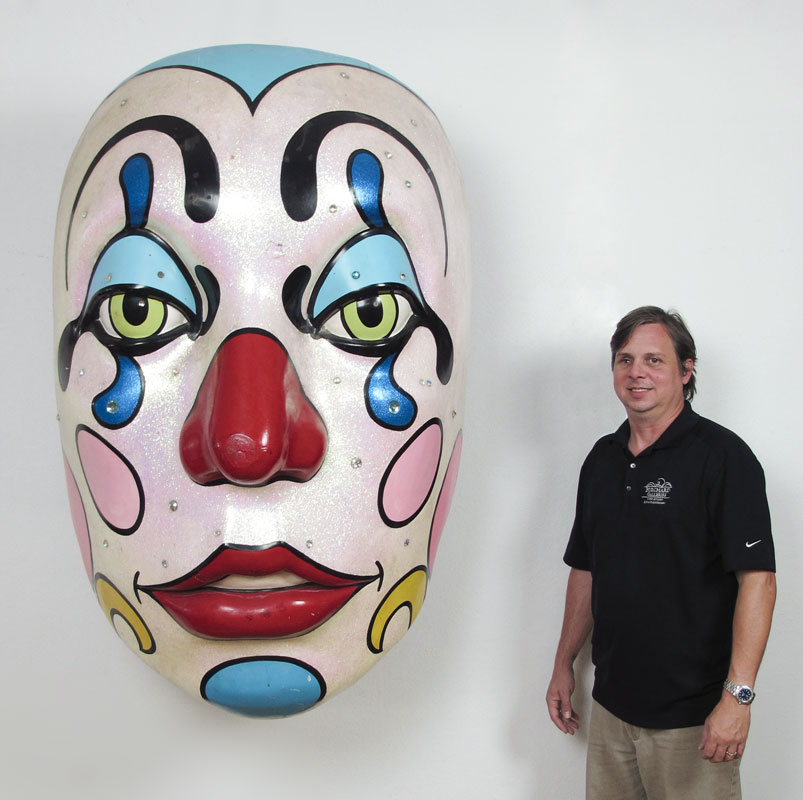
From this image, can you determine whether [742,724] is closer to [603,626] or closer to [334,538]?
[603,626]

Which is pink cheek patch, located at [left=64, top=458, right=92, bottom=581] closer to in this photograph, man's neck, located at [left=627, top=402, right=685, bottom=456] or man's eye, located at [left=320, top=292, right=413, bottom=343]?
man's eye, located at [left=320, top=292, right=413, bottom=343]

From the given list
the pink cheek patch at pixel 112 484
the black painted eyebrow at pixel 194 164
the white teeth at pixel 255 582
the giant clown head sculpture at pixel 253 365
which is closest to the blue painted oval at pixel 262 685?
the giant clown head sculpture at pixel 253 365

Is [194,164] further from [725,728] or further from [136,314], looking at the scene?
[725,728]

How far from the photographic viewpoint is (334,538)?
1340mm

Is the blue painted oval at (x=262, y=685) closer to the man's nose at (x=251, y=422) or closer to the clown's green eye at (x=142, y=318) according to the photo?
the man's nose at (x=251, y=422)

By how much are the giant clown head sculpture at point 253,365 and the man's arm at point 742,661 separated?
665mm

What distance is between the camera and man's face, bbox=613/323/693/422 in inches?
72.2

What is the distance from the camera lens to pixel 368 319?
1.39 meters

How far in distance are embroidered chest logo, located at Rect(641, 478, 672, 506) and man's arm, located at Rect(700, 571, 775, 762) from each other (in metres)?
0.21

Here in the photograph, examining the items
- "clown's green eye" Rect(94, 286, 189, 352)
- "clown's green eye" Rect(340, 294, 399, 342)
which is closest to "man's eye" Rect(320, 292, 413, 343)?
"clown's green eye" Rect(340, 294, 399, 342)

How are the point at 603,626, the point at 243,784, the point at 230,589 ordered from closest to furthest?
the point at 230,589 < the point at 603,626 < the point at 243,784

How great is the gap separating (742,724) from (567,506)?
2.08 ft

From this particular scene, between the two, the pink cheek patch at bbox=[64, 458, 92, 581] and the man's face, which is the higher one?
the man's face

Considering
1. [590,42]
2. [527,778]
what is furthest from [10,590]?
[590,42]
